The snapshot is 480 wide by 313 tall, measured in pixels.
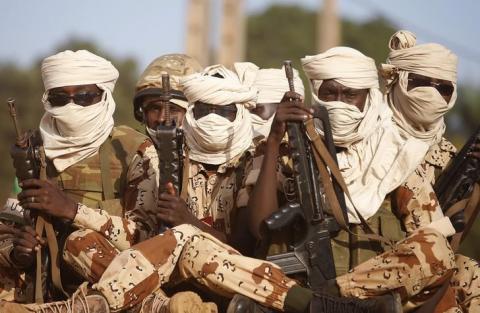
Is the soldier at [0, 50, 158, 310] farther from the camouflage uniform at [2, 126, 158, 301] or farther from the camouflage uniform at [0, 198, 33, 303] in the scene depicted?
the camouflage uniform at [0, 198, 33, 303]

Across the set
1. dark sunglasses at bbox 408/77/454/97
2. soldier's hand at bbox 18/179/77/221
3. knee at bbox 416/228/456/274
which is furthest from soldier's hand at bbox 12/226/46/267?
dark sunglasses at bbox 408/77/454/97

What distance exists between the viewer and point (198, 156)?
25.3 ft

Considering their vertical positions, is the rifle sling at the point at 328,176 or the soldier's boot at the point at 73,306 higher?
the rifle sling at the point at 328,176

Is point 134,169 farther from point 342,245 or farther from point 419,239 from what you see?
point 419,239

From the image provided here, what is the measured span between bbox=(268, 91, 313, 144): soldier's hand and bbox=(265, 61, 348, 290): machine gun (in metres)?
0.05

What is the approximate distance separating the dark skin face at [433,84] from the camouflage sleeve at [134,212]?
1.89m

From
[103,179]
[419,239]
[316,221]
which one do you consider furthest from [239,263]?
[103,179]

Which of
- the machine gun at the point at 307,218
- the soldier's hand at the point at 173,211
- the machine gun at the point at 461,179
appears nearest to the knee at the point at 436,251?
the machine gun at the point at 307,218

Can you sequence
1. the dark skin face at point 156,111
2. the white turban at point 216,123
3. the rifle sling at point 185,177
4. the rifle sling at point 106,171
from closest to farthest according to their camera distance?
the rifle sling at point 185,177 < the white turban at point 216,123 < the rifle sling at point 106,171 < the dark skin face at point 156,111

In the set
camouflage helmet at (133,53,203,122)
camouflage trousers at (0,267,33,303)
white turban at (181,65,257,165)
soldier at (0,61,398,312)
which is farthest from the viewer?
camouflage helmet at (133,53,203,122)

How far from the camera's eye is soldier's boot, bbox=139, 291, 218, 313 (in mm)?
6418

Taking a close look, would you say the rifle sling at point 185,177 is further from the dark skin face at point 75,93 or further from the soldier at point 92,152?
the dark skin face at point 75,93

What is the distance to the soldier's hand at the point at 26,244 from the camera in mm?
7285

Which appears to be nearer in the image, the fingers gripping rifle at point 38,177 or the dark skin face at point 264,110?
the fingers gripping rifle at point 38,177
